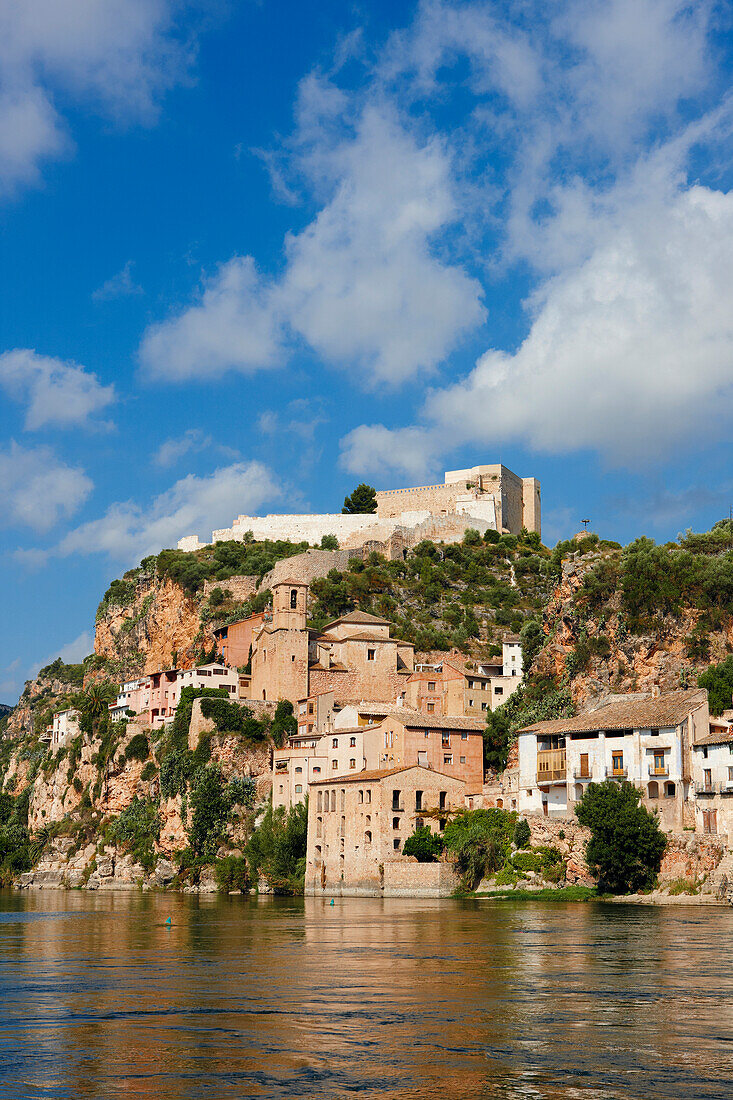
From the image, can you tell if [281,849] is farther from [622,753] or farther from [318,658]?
[622,753]

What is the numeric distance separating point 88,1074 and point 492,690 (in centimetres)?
6544

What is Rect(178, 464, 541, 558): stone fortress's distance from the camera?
4818 inches

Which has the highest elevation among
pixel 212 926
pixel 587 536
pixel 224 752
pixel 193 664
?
pixel 587 536

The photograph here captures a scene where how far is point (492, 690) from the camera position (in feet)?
271

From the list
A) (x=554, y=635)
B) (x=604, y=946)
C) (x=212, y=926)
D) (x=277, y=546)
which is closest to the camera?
(x=604, y=946)

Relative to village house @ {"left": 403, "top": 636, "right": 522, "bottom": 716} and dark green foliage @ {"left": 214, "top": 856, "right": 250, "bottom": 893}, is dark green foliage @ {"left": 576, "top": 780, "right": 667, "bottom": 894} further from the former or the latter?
dark green foliage @ {"left": 214, "top": 856, "right": 250, "bottom": 893}

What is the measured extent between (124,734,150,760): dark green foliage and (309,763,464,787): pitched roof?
23811mm

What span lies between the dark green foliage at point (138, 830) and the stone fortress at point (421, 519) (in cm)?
4048

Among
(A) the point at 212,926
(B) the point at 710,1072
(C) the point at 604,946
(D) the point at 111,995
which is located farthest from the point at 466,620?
(B) the point at 710,1072

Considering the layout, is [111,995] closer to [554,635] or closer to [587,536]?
[554,635]

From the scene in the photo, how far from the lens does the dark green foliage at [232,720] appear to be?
81.7 m

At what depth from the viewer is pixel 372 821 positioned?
6391 cm

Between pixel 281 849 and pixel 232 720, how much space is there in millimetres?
13160

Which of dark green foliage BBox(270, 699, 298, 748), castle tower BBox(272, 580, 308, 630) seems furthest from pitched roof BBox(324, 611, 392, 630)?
dark green foliage BBox(270, 699, 298, 748)
